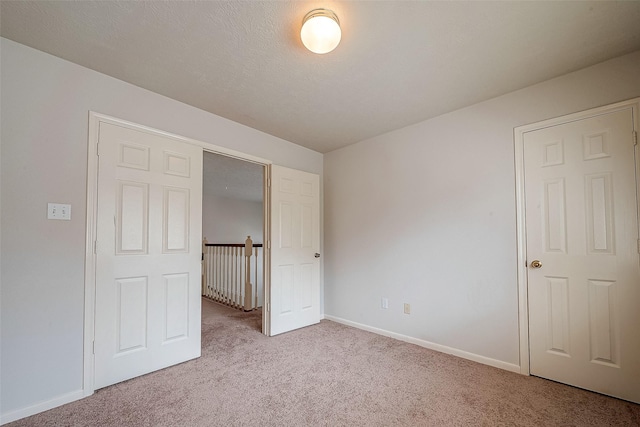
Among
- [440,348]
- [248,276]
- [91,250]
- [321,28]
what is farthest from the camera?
[248,276]

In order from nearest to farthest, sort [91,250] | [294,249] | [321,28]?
[321,28] < [91,250] < [294,249]

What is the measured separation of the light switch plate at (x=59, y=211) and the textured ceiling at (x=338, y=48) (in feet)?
3.44

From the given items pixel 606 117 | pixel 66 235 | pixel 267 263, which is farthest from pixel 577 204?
pixel 66 235

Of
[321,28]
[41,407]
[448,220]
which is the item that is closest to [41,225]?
[41,407]

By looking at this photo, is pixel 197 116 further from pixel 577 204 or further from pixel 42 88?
pixel 577 204

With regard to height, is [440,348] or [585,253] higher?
[585,253]

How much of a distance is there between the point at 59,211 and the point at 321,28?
211 cm

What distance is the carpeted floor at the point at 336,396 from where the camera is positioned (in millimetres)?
1731

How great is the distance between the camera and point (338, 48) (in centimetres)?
187

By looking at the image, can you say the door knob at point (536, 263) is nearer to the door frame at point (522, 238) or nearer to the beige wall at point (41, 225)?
the door frame at point (522, 238)

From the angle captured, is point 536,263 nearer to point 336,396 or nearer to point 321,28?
point 336,396

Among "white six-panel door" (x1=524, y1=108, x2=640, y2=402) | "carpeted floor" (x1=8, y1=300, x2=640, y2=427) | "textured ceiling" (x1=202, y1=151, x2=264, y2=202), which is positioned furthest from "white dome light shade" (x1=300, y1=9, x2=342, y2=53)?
"textured ceiling" (x1=202, y1=151, x2=264, y2=202)

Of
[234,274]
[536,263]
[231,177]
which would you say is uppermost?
[231,177]

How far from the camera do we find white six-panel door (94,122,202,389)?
213cm
